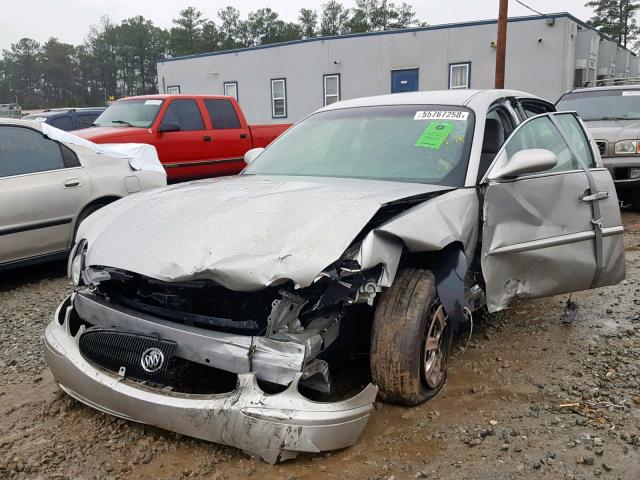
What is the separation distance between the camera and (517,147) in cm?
364

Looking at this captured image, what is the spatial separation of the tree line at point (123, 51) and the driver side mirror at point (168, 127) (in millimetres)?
55426

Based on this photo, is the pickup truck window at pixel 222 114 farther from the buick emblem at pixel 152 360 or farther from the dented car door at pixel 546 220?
the buick emblem at pixel 152 360

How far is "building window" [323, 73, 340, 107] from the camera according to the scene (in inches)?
874

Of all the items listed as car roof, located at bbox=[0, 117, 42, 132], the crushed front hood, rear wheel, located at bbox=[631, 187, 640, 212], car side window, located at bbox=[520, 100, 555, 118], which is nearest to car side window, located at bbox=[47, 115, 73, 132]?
car roof, located at bbox=[0, 117, 42, 132]

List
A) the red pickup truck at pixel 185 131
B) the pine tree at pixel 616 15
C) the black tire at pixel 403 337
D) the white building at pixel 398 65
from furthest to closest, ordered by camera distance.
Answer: the pine tree at pixel 616 15
the white building at pixel 398 65
the red pickup truck at pixel 185 131
the black tire at pixel 403 337

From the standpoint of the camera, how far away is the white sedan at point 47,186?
4969mm

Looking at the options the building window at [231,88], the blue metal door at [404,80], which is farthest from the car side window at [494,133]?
the building window at [231,88]

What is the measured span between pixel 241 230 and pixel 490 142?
198 cm

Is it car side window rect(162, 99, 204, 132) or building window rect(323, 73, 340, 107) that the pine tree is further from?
car side window rect(162, 99, 204, 132)

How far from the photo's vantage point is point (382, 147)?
12.0ft

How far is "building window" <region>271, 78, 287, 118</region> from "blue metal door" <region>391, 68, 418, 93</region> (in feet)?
16.3

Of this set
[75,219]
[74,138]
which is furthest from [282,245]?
[74,138]

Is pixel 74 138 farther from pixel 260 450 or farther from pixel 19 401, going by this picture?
pixel 260 450

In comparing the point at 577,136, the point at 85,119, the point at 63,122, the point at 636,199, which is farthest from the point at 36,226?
the point at 636,199
